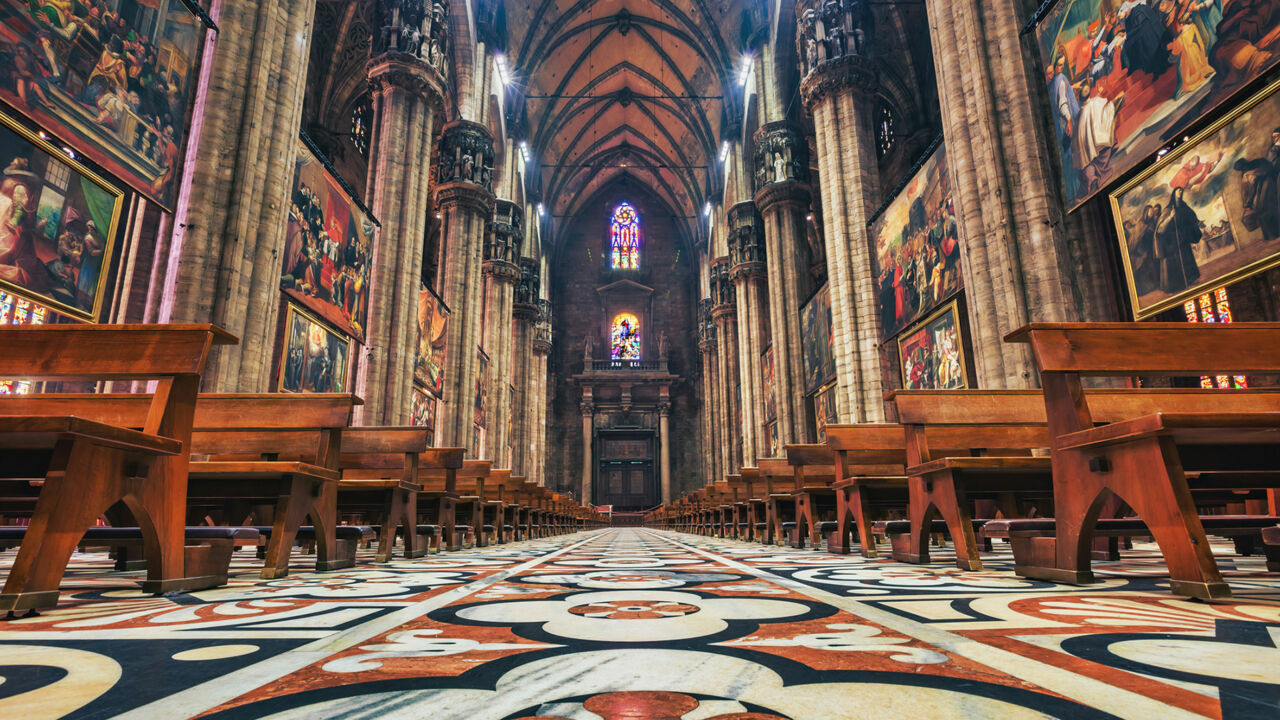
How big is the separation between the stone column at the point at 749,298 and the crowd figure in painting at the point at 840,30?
26.7ft

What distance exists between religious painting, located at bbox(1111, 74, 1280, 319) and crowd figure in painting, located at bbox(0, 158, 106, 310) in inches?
390

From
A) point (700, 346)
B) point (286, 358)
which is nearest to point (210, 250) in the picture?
point (286, 358)

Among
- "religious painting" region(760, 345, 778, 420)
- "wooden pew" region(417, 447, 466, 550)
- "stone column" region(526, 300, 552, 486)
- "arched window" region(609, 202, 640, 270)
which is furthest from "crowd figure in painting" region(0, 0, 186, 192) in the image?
"arched window" region(609, 202, 640, 270)

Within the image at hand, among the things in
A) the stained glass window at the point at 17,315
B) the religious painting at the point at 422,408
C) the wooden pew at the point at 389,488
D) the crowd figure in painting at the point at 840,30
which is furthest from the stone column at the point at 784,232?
the stained glass window at the point at 17,315

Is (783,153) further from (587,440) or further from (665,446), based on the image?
(587,440)

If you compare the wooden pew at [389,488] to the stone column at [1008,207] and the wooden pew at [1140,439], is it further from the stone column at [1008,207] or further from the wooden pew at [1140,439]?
the stone column at [1008,207]

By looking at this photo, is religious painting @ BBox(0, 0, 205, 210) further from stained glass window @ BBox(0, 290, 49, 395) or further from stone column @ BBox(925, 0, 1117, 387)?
stone column @ BBox(925, 0, 1117, 387)

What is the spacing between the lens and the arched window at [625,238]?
34938 mm

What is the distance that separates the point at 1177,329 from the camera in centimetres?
258

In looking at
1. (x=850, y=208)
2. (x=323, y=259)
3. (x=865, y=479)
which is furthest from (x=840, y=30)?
(x=865, y=479)

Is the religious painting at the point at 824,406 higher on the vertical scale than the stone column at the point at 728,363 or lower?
lower

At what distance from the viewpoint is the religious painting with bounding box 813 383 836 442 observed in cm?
1388

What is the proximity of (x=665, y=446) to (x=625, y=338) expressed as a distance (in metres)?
6.18

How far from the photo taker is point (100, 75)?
6.00 meters
